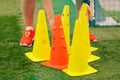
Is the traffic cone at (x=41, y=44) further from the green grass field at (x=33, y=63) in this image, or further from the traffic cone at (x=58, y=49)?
the traffic cone at (x=58, y=49)

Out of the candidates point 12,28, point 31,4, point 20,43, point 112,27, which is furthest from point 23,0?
point 112,27

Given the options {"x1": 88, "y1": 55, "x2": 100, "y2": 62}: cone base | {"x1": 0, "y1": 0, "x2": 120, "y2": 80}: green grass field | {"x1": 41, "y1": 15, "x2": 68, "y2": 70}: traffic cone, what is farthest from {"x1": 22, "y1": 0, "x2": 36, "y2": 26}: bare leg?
{"x1": 88, "y1": 55, "x2": 100, "y2": 62}: cone base

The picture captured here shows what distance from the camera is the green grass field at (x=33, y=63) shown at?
9.23 ft

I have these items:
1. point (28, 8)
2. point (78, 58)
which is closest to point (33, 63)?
point (78, 58)

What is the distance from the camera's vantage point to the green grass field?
281cm

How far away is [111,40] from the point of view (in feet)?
12.6

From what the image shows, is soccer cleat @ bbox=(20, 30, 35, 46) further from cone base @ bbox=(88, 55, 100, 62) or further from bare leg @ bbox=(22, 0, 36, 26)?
cone base @ bbox=(88, 55, 100, 62)

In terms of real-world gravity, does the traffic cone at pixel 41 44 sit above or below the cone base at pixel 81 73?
above

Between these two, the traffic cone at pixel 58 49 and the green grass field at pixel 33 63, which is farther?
the traffic cone at pixel 58 49

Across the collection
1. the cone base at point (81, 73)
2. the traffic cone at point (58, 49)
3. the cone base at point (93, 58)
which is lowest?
the cone base at point (81, 73)

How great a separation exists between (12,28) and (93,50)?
1.40m

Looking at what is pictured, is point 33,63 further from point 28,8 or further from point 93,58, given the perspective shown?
point 28,8

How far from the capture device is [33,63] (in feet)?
10.3

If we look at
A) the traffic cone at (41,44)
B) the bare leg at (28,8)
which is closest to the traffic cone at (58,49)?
the traffic cone at (41,44)
